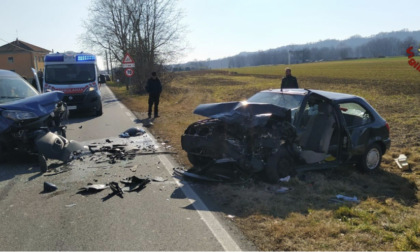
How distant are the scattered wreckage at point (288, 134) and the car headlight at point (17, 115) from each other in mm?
3094

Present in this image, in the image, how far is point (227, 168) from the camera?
6160 millimetres

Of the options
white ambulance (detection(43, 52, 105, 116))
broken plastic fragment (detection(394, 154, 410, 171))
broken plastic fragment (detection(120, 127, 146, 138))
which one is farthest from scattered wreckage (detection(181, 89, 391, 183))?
white ambulance (detection(43, 52, 105, 116))

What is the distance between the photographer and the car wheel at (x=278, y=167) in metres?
5.68

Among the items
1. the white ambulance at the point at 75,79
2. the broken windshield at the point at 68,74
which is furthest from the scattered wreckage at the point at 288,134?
the broken windshield at the point at 68,74

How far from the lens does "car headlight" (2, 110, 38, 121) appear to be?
6883mm

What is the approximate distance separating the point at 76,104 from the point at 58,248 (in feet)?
39.5

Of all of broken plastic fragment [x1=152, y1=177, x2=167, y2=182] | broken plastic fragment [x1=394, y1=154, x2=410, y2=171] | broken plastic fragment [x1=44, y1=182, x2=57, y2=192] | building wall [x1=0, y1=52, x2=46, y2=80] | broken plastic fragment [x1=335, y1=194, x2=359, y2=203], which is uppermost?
building wall [x1=0, y1=52, x2=46, y2=80]

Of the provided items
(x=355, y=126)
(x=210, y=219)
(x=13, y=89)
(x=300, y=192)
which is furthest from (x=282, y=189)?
(x=13, y=89)

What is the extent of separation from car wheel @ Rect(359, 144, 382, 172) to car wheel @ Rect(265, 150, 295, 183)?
1683mm

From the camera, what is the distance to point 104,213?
183 inches

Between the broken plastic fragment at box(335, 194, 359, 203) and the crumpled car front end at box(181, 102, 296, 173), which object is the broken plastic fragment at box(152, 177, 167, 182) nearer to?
the crumpled car front end at box(181, 102, 296, 173)

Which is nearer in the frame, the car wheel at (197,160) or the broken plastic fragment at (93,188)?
the broken plastic fragment at (93,188)

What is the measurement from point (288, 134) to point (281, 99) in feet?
3.76

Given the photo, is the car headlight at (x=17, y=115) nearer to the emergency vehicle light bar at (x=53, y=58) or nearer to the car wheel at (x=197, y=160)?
the car wheel at (x=197, y=160)
